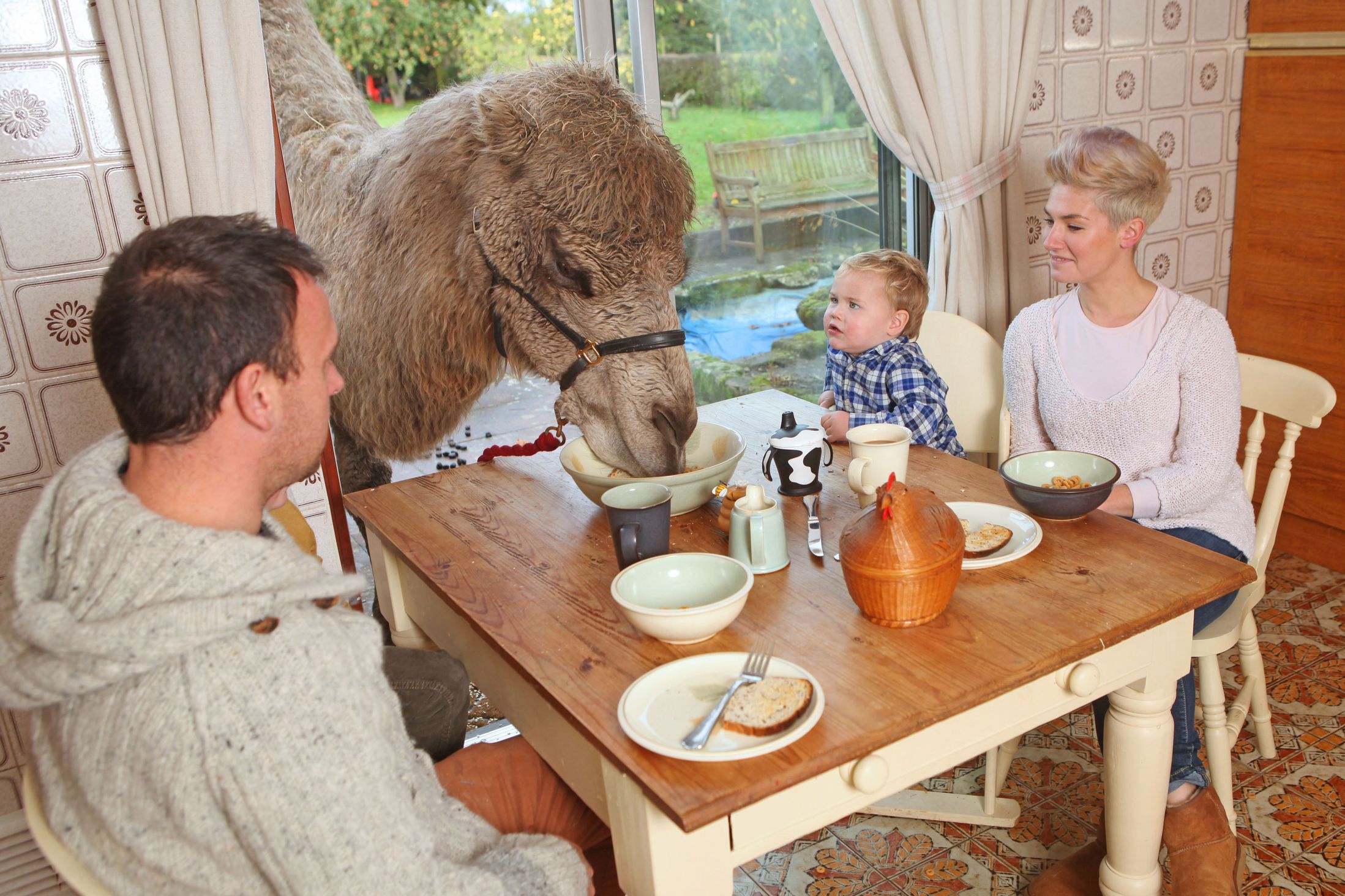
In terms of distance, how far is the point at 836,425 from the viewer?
2.19m

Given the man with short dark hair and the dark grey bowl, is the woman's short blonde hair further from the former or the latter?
the man with short dark hair

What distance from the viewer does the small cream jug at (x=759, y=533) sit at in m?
1.51

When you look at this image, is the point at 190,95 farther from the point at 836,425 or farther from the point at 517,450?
the point at 836,425

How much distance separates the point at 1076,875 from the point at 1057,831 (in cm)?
25

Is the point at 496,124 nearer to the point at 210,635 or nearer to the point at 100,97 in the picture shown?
the point at 100,97

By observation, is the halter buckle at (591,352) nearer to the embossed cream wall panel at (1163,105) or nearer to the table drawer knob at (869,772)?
the table drawer knob at (869,772)

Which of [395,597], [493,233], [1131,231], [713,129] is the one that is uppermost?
[713,129]

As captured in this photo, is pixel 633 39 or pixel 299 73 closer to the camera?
pixel 299 73

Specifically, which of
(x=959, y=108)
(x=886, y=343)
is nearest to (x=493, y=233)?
(x=886, y=343)

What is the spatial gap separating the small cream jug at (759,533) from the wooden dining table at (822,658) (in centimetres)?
3

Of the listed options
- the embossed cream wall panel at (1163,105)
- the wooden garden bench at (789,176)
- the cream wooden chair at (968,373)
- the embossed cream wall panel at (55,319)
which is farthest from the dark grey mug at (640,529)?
the embossed cream wall panel at (1163,105)

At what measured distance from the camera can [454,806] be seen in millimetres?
1224

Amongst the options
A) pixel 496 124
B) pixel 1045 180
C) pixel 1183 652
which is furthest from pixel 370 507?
pixel 1045 180

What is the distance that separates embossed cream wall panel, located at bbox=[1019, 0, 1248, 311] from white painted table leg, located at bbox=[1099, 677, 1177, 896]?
180 cm
